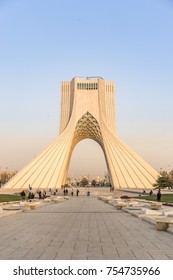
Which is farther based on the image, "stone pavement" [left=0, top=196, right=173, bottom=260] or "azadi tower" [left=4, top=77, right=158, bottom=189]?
"azadi tower" [left=4, top=77, right=158, bottom=189]

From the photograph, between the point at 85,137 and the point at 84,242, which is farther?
the point at 85,137

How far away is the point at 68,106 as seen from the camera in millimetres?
55281

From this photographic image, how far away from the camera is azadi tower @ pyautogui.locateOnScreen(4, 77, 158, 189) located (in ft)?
140

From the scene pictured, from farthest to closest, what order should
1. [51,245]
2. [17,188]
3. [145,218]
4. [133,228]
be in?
[17,188]
[145,218]
[133,228]
[51,245]

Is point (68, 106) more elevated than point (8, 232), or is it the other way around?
point (68, 106)

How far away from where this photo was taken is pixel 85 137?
64.1 metres

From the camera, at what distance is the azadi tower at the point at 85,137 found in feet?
140

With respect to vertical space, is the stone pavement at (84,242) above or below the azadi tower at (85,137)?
below

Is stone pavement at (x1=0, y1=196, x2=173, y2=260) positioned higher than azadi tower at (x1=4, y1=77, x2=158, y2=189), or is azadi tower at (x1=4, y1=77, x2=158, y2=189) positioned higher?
azadi tower at (x1=4, y1=77, x2=158, y2=189)

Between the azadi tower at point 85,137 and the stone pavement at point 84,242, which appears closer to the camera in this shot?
the stone pavement at point 84,242

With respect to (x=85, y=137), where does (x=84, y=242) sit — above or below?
below

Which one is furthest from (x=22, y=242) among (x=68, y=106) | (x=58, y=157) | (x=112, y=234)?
(x=68, y=106)

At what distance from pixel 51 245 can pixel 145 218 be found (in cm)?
507
